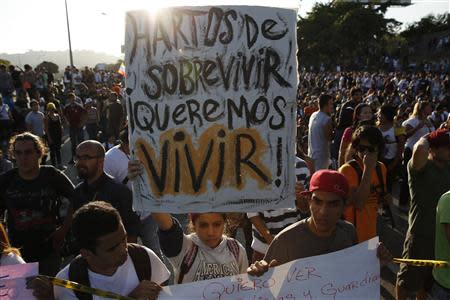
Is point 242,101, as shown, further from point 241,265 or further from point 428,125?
point 428,125

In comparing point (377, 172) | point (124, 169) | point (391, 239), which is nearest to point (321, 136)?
point (391, 239)

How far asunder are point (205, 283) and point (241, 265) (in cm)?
47

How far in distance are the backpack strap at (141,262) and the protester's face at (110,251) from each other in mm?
98

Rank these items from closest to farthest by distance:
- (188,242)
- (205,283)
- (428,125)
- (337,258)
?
(205,283)
(337,258)
(188,242)
(428,125)

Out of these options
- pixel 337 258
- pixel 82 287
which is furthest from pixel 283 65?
pixel 82 287

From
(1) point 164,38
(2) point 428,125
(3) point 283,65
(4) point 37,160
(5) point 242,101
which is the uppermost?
(1) point 164,38

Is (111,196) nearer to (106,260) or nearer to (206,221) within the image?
(206,221)

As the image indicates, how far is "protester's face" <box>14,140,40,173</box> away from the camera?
136 inches

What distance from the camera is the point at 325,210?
244cm

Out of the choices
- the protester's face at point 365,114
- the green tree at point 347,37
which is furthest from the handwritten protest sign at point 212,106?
the green tree at point 347,37

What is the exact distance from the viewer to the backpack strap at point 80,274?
6.79 ft

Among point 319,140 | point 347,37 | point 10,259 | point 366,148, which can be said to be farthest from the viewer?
point 347,37

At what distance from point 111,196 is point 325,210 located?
5.75 feet

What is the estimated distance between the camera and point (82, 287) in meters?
2.00
